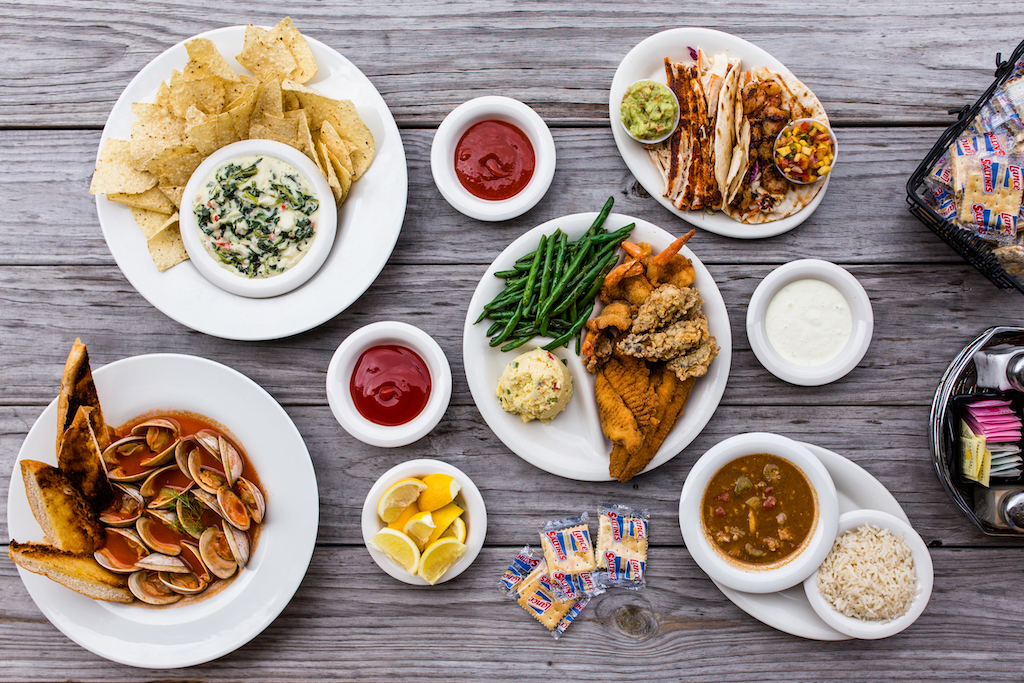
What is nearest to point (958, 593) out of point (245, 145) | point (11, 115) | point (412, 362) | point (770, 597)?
point (770, 597)

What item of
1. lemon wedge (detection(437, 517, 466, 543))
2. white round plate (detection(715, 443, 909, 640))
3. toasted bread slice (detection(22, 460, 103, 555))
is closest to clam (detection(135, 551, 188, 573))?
toasted bread slice (detection(22, 460, 103, 555))

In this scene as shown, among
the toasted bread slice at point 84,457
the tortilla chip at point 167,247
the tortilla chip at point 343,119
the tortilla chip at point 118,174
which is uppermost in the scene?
the tortilla chip at point 343,119

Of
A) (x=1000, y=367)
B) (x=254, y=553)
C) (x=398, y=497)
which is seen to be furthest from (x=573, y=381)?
(x=1000, y=367)

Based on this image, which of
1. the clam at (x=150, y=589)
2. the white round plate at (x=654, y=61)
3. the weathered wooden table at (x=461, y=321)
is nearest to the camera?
the clam at (x=150, y=589)

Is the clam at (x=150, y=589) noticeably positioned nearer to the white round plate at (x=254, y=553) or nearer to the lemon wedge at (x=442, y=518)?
the white round plate at (x=254, y=553)

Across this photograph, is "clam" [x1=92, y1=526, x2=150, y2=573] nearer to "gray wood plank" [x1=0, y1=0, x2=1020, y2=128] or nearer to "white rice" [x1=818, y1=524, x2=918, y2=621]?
"gray wood plank" [x1=0, y1=0, x2=1020, y2=128]

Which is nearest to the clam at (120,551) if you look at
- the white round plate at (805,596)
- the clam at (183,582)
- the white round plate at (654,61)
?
the clam at (183,582)

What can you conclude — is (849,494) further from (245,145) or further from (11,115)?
(11,115)
